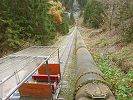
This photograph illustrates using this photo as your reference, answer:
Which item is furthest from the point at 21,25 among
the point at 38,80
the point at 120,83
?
the point at 120,83

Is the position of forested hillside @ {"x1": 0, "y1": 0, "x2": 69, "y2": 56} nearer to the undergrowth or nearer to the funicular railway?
the undergrowth

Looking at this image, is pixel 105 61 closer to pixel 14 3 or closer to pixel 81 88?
pixel 81 88

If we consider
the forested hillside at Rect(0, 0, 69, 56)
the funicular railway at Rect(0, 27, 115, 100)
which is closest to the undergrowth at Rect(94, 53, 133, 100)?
the funicular railway at Rect(0, 27, 115, 100)

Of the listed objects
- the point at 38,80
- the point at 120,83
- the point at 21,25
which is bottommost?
the point at 120,83

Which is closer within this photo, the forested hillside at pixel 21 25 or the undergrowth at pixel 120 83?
the undergrowth at pixel 120 83

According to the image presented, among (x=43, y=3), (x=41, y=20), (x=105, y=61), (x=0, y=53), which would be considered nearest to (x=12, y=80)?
(x=105, y=61)

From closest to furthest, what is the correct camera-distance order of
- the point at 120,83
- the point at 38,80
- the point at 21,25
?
the point at 120,83, the point at 38,80, the point at 21,25

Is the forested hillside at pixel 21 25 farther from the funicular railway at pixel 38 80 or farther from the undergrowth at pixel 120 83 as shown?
the funicular railway at pixel 38 80

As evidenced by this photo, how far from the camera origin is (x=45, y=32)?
27.0 m

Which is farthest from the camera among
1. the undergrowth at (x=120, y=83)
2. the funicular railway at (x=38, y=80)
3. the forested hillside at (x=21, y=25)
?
the forested hillside at (x=21, y=25)

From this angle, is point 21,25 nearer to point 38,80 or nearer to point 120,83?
point 38,80

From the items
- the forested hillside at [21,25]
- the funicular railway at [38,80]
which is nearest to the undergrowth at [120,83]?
the funicular railway at [38,80]

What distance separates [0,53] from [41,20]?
24.0 feet

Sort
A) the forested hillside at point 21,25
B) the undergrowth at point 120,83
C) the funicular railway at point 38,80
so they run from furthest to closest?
the forested hillside at point 21,25 < the undergrowth at point 120,83 < the funicular railway at point 38,80
